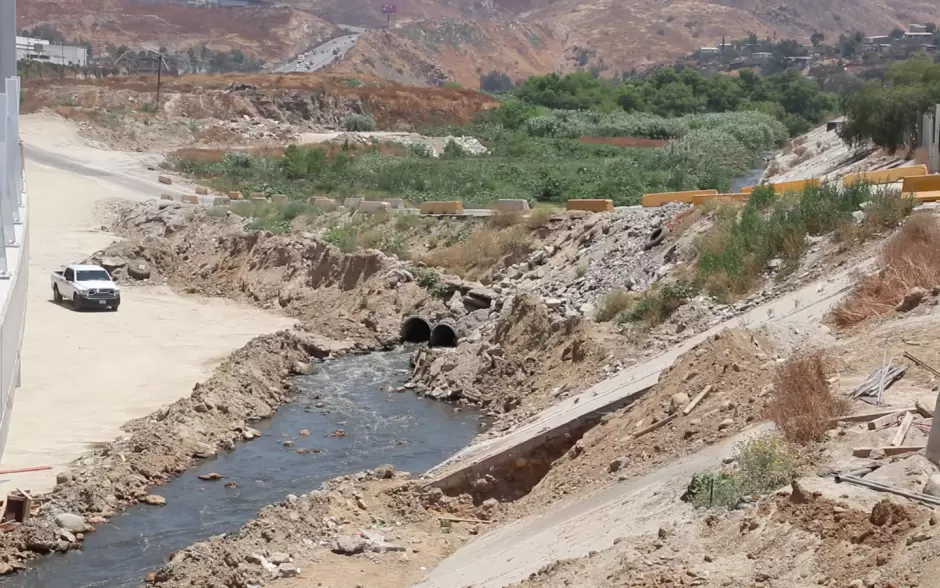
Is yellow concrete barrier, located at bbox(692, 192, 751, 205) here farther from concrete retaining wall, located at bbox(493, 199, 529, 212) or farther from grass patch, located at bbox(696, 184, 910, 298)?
concrete retaining wall, located at bbox(493, 199, 529, 212)

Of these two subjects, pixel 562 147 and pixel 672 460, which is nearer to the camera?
pixel 672 460

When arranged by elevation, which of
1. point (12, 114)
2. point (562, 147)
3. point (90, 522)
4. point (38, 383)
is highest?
point (12, 114)

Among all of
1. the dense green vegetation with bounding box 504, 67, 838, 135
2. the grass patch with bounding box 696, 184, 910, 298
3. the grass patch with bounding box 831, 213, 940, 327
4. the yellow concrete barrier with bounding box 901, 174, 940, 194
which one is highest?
the grass patch with bounding box 831, 213, 940, 327

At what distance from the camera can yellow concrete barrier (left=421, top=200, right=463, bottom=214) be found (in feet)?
147

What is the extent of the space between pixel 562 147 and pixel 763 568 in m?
68.7

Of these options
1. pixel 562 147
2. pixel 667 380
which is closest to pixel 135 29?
pixel 562 147

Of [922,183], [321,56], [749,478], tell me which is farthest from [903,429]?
[321,56]

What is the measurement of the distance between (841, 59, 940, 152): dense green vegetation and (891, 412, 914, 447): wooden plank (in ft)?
127

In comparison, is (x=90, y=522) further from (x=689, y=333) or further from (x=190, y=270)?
(x=190, y=270)

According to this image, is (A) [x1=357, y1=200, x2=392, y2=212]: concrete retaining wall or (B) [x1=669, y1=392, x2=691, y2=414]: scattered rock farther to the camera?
(A) [x1=357, y1=200, x2=392, y2=212]: concrete retaining wall

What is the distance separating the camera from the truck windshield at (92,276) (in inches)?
1543

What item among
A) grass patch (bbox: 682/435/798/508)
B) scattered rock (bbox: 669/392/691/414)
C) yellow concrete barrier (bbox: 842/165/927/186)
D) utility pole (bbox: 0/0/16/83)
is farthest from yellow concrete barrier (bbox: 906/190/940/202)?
utility pole (bbox: 0/0/16/83)

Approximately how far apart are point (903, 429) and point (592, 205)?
91.1 feet

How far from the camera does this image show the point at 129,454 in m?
22.3
